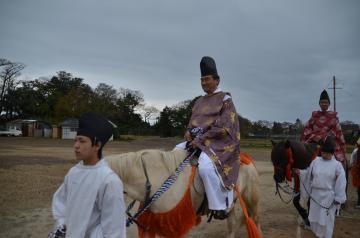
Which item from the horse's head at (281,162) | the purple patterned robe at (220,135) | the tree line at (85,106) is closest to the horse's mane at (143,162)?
the purple patterned robe at (220,135)

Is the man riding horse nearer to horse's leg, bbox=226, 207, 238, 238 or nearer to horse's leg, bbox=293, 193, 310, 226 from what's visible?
horse's leg, bbox=226, 207, 238, 238

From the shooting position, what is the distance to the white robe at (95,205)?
7.53 ft

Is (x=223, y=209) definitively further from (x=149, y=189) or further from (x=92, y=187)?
(x=92, y=187)

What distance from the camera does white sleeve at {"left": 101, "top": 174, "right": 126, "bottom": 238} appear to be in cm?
228

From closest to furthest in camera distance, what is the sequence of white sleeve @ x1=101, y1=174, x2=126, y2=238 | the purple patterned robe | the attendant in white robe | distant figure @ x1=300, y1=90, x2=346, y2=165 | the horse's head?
1. white sleeve @ x1=101, y1=174, x2=126, y2=238
2. the purple patterned robe
3. the attendant in white robe
4. the horse's head
5. distant figure @ x1=300, y1=90, x2=346, y2=165

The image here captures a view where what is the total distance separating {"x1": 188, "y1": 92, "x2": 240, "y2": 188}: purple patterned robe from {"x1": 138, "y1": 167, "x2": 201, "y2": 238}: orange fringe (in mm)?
584

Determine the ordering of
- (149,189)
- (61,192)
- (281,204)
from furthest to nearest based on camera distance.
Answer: (281,204)
(149,189)
(61,192)

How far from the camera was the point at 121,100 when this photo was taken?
60.8m

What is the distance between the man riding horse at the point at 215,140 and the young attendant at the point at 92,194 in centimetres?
178

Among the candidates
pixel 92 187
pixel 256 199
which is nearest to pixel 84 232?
pixel 92 187

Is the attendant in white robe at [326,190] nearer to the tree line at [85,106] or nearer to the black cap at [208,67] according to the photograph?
the black cap at [208,67]

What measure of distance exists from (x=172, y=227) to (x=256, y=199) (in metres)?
1.95

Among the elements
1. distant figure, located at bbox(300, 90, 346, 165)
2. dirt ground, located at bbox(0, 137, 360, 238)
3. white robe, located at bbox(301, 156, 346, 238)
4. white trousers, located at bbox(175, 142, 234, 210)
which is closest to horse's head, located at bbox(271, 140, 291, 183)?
white robe, located at bbox(301, 156, 346, 238)

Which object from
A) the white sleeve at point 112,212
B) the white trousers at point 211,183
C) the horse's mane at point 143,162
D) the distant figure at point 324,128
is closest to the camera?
the white sleeve at point 112,212
